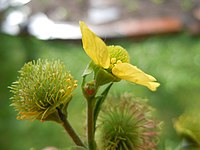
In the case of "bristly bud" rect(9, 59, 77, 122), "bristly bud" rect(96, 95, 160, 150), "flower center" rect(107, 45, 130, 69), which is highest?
"flower center" rect(107, 45, 130, 69)

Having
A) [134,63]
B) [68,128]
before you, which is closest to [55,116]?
[68,128]

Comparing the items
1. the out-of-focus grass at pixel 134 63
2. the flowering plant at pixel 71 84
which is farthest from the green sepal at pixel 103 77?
the out-of-focus grass at pixel 134 63

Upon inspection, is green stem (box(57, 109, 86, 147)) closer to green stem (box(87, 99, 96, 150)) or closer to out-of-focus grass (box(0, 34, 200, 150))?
green stem (box(87, 99, 96, 150))

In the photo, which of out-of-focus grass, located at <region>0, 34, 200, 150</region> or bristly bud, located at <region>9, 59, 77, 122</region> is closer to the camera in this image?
bristly bud, located at <region>9, 59, 77, 122</region>

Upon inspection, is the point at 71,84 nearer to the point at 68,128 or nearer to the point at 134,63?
the point at 68,128

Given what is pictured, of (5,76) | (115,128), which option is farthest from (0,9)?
(115,128)

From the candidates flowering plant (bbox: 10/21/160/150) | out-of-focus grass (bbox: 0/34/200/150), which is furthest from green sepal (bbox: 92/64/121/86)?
out-of-focus grass (bbox: 0/34/200/150)
